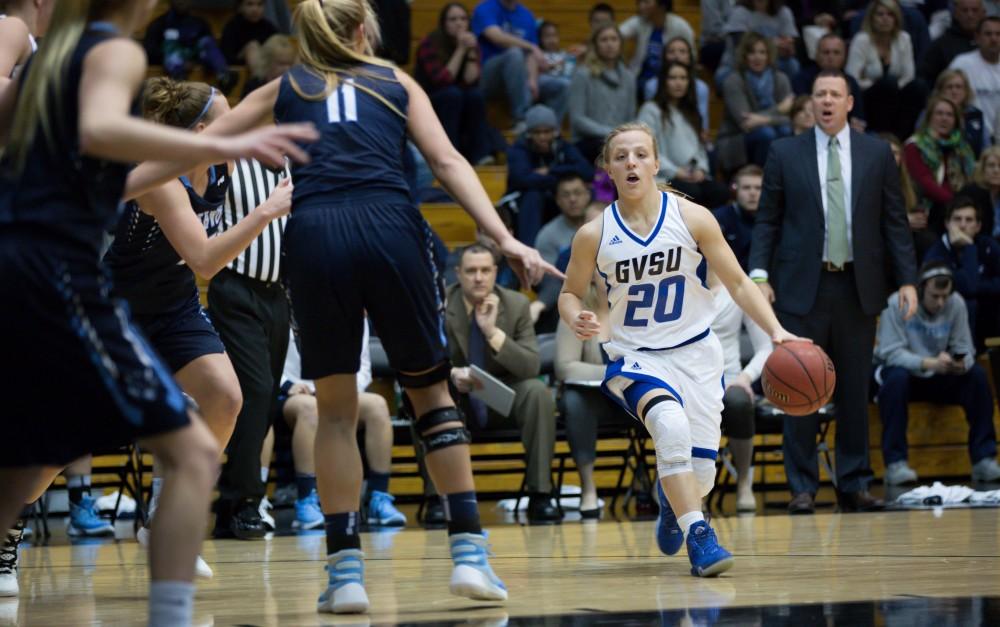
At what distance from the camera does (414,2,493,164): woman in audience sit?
41.3ft

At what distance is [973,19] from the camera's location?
46.3 feet

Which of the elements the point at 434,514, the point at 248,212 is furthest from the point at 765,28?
the point at 248,212

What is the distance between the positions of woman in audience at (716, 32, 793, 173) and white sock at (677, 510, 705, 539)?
747 centimetres

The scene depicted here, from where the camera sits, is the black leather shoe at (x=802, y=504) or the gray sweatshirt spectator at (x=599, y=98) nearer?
the black leather shoe at (x=802, y=504)

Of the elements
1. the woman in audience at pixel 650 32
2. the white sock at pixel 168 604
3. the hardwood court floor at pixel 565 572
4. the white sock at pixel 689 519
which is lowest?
the hardwood court floor at pixel 565 572

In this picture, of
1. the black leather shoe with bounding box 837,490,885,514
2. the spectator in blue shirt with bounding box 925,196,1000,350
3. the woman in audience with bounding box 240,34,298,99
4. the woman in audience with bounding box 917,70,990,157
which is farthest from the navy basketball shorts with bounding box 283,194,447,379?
the woman in audience with bounding box 917,70,990,157

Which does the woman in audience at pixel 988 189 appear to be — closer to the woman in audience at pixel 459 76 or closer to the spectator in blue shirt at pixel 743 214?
the spectator in blue shirt at pixel 743 214

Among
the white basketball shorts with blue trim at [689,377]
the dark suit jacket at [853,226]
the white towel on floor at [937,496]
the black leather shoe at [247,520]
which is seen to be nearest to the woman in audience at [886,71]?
the dark suit jacket at [853,226]

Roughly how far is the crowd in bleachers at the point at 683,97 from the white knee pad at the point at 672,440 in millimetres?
3638

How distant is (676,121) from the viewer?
12094 mm

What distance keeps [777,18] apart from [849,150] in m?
6.08

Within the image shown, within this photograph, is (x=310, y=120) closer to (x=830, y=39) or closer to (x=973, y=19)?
(x=830, y=39)

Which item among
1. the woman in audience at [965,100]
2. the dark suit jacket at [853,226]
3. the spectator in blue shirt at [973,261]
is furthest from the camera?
the woman in audience at [965,100]

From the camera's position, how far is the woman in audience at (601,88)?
12.6 meters
